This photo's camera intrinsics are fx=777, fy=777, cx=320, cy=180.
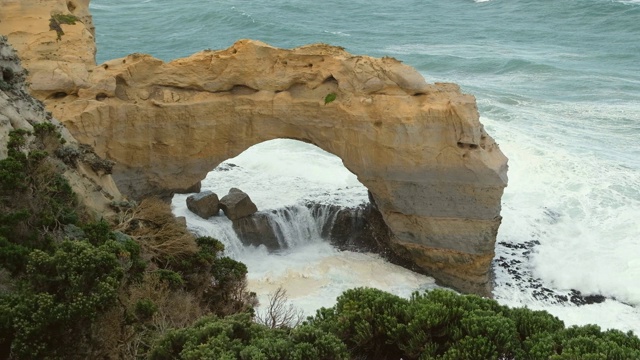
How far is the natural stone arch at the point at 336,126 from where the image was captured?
20.2m

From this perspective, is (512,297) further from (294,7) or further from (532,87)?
(294,7)

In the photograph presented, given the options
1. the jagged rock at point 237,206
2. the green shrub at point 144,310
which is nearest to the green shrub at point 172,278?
the green shrub at point 144,310

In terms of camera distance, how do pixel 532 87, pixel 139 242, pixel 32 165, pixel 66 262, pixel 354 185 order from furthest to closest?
pixel 532 87, pixel 354 185, pixel 139 242, pixel 32 165, pixel 66 262

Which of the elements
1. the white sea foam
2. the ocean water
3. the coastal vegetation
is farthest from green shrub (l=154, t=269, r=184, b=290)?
the white sea foam

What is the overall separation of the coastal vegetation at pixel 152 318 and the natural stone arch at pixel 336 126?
663cm

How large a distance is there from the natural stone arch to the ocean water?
5.48 feet

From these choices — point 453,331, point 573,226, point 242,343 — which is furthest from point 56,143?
point 573,226

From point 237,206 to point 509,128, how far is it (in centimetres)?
1548

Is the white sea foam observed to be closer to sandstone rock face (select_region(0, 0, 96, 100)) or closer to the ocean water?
the ocean water

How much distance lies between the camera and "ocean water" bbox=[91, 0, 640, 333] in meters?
21.7

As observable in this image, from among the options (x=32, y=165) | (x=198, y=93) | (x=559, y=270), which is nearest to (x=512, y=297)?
(x=559, y=270)

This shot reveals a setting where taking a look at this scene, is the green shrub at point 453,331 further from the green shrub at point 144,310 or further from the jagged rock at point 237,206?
the jagged rock at point 237,206

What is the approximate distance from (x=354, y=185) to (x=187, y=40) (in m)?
25.8

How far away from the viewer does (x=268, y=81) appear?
2105cm
